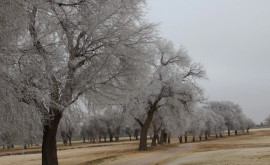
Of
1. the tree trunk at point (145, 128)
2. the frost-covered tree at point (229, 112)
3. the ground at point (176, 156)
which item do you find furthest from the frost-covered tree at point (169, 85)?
the frost-covered tree at point (229, 112)

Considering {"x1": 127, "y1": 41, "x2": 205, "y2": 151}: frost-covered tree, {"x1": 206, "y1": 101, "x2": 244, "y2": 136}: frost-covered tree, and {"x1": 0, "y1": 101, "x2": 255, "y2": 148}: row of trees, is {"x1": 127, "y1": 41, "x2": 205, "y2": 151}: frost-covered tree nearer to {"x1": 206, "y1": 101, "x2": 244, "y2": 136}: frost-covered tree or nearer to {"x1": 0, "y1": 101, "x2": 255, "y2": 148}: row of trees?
{"x1": 0, "y1": 101, "x2": 255, "y2": 148}: row of trees

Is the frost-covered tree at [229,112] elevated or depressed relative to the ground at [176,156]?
elevated

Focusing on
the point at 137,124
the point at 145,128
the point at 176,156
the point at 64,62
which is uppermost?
the point at 64,62

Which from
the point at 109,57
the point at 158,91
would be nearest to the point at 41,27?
the point at 109,57

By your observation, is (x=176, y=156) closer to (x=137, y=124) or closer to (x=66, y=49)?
(x=66, y=49)

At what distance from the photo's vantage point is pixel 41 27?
10.3 m

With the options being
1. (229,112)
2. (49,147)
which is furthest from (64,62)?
(229,112)

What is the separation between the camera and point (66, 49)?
11758 mm

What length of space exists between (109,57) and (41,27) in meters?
4.09

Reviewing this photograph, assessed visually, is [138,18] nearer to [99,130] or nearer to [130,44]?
[130,44]

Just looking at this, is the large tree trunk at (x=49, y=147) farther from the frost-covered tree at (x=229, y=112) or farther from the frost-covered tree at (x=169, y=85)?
the frost-covered tree at (x=229, y=112)

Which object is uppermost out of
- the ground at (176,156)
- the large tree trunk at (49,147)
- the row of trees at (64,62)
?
the row of trees at (64,62)

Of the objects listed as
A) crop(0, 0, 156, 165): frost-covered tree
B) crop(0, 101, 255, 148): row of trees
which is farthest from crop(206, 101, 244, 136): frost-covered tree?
crop(0, 0, 156, 165): frost-covered tree

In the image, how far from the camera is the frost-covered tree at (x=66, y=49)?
7289 millimetres
